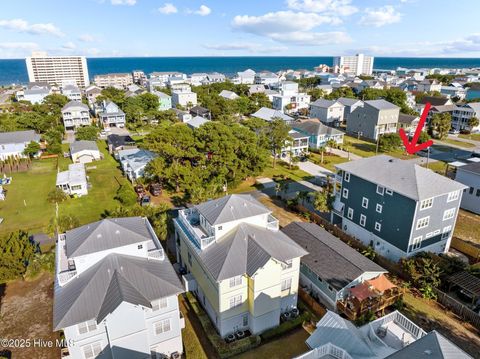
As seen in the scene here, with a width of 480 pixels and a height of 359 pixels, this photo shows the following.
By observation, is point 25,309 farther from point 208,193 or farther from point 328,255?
point 328,255

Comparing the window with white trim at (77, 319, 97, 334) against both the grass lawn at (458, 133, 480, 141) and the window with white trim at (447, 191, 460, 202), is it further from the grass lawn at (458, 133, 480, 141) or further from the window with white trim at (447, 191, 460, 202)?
the grass lawn at (458, 133, 480, 141)

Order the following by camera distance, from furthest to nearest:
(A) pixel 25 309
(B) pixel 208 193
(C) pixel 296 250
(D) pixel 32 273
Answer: (B) pixel 208 193, (D) pixel 32 273, (A) pixel 25 309, (C) pixel 296 250

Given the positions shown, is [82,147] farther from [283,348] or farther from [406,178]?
[406,178]

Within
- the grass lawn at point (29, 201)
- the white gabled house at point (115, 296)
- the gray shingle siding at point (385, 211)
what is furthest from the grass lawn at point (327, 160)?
the grass lawn at point (29, 201)

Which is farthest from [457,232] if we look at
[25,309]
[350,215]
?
[25,309]

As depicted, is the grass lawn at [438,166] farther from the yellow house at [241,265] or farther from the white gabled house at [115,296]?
the white gabled house at [115,296]

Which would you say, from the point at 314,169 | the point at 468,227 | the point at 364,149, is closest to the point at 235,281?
the point at 468,227

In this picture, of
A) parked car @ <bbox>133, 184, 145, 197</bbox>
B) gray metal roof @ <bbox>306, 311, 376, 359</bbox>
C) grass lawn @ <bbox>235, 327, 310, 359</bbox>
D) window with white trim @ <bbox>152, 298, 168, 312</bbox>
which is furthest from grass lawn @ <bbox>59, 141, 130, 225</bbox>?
gray metal roof @ <bbox>306, 311, 376, 359</bbox>
